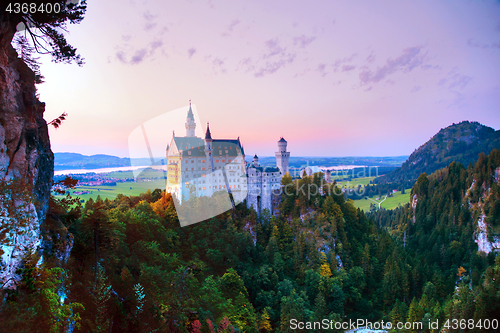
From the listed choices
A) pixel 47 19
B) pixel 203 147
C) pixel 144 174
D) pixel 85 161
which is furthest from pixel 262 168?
pixel 47 19

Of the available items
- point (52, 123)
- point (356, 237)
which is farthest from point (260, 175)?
point (52, 123)

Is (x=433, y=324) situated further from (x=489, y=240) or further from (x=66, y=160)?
(x=66, y=160)

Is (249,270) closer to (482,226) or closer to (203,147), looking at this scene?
(203,147)

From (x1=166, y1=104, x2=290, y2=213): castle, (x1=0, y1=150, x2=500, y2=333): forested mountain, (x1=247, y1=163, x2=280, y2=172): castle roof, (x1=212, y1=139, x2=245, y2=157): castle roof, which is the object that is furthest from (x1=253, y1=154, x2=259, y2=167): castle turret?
(x1=0, y1=150, x2=500, y2=333): forested mountain

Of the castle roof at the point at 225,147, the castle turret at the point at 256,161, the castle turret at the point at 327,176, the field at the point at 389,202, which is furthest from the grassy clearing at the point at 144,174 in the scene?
the field at the point at 389,202

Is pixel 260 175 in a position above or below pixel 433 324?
above
